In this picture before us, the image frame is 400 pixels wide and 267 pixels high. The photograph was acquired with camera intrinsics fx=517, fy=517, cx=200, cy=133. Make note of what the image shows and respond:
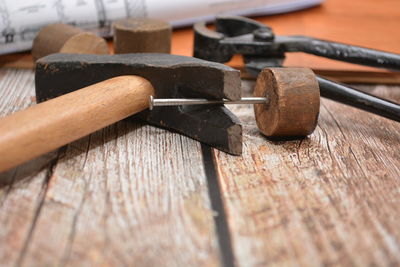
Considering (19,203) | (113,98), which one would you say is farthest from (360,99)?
(19,203)

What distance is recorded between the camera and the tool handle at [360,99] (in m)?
1.08

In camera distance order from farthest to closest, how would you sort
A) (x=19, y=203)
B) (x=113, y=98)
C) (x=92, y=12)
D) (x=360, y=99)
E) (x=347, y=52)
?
(x=92, y=12) < (x=347, y=52) < (x=360, y=99) < (x=113, y=98) < (x=19, y=203)

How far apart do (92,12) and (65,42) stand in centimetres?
25

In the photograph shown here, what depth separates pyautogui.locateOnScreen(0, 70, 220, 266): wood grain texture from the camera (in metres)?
0.73

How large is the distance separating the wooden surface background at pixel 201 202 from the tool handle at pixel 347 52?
0.74 ft

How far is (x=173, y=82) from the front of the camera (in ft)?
3.45

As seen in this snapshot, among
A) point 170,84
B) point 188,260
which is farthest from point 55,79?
point 188,260

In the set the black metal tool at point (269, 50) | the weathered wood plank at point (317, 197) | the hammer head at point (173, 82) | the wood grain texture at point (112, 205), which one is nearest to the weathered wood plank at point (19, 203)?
the wood grain texture at point (112, 205)

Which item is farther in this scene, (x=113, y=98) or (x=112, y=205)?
(x=113, y=98)

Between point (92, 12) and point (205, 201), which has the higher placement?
point (92, 12)

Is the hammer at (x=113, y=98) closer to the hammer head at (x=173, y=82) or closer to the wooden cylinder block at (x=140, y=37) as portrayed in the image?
the hammer head at (x=173, y=82)

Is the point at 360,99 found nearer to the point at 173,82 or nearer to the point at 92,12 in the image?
the point at 173,82

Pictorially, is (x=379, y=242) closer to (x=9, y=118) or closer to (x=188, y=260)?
(x=188, y=260)

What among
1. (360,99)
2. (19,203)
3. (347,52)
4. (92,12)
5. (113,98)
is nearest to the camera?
(19,203)
